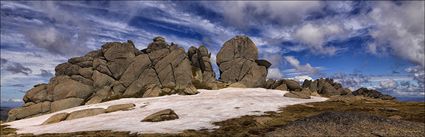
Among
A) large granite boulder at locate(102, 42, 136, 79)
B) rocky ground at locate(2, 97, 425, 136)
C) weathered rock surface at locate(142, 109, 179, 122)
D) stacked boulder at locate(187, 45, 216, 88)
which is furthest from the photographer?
stacked boulder at locate(187, 45, 216, 88)

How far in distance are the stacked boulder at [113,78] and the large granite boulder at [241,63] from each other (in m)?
17.6

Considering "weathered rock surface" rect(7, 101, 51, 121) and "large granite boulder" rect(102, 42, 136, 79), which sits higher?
"large granite boulder" rect(102, 42, 136, 79)

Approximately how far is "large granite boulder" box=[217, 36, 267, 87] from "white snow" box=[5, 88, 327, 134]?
28.7 metres

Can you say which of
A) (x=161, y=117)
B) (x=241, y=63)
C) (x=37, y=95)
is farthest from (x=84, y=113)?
(x=241, y=63)

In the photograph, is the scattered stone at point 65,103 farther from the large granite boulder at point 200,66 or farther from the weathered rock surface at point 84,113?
the large granite boulder at point 200,66

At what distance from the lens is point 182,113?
204 feet

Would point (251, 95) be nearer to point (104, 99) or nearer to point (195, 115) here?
point (195, 115)

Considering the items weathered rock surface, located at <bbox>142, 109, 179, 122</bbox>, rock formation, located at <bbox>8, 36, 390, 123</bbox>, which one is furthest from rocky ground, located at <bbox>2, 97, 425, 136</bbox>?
rock formation, located at <bbox>8, 36, 390, 123</bbox>

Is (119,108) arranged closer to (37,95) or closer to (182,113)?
(182,113)

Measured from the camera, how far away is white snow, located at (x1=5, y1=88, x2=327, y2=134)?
51.0m

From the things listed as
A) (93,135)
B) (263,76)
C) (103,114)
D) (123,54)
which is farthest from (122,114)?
(263,76)

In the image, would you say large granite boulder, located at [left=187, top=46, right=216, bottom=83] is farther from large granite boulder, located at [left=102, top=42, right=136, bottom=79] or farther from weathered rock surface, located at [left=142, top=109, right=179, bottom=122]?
weathered rock surface, located at [left=142, top=109, right=179, bottom=122]

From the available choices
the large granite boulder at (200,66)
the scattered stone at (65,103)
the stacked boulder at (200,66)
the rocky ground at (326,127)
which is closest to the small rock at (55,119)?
the rocky ground at (326,127)

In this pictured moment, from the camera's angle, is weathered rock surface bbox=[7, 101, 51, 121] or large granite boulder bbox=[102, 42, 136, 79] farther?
large granite boulder bbox=[102, 42, 136, 79]
